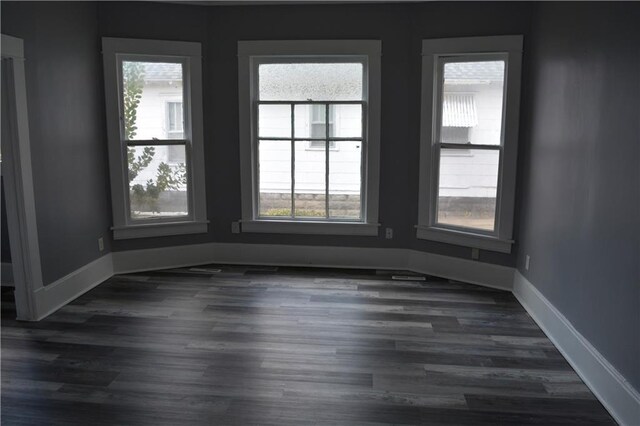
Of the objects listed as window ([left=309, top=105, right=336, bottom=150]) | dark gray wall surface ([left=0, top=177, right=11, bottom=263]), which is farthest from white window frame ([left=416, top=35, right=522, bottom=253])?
dark gray wall surface ([left=0, top=177, right=11, bottom=263])

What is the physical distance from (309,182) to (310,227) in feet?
1.49

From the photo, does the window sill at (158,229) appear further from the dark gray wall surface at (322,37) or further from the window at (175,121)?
the window at (175,121)

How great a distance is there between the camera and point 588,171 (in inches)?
123

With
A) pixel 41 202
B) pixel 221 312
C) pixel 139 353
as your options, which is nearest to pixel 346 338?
pixel 221 312

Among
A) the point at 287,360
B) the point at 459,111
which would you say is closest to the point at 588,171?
the point at 459,111

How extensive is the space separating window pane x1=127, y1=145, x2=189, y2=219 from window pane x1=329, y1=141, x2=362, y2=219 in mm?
1463

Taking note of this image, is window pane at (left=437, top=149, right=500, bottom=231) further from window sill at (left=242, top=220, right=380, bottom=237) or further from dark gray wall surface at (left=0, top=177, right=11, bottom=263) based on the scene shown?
dark gray wall surface at (left=0, top=177, right=11, bottom=263)

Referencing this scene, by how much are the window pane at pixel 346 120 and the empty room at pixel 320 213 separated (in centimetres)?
2

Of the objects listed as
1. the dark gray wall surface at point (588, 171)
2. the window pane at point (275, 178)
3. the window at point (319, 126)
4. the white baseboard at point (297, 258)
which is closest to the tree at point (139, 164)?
the white baseboard at point (297, 258)

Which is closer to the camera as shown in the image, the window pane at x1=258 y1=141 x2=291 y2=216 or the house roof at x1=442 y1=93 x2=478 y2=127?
the house roof at x1=442 y1=93 x2=478 y2=127

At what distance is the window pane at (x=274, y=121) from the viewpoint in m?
5.17

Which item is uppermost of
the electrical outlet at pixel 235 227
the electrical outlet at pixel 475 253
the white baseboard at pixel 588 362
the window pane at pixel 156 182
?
the window pane at pixel 156 182

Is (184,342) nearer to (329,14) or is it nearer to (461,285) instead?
(461,285)

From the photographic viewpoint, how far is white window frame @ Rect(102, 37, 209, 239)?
4.75 metres
